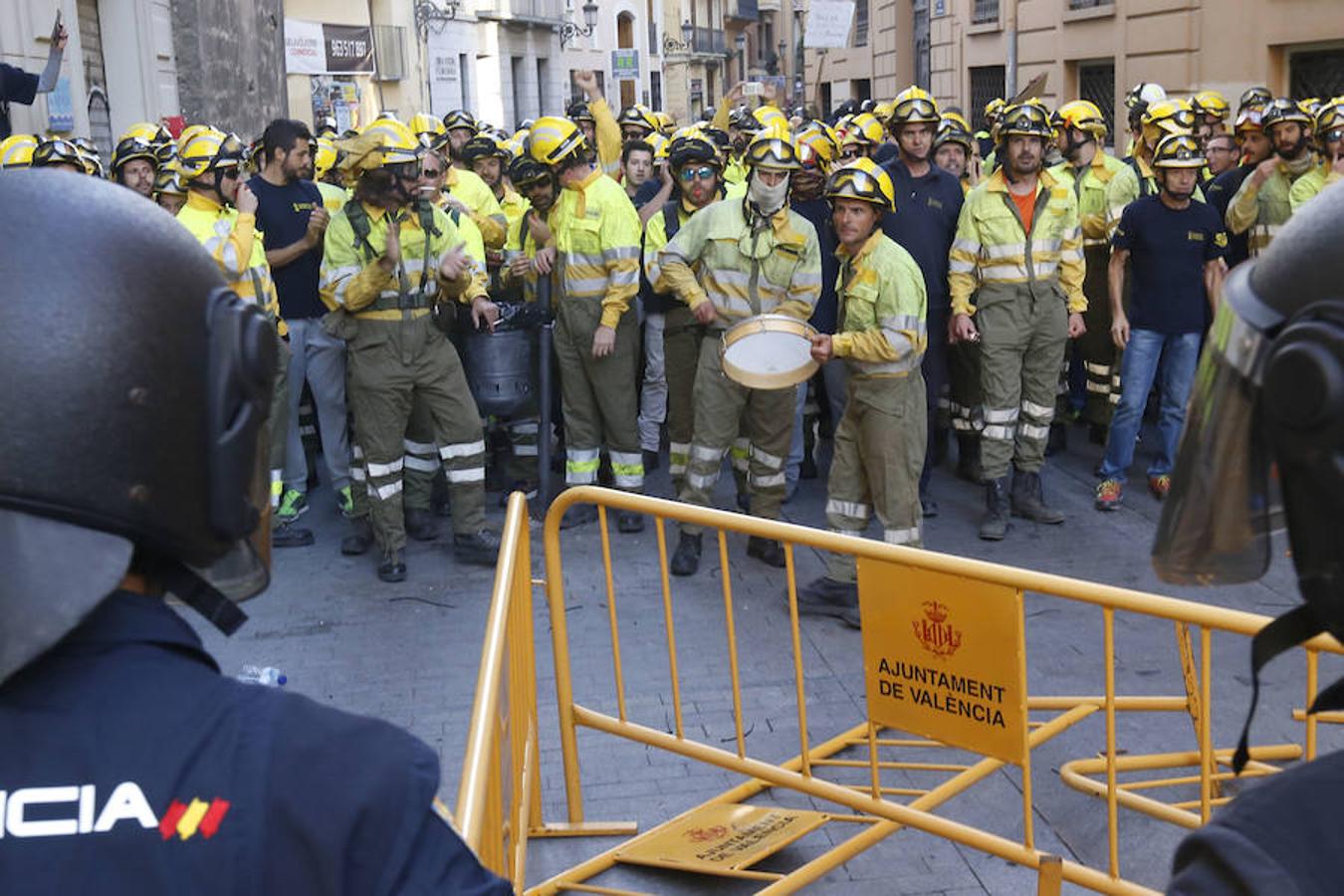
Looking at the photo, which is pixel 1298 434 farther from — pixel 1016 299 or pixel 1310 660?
pixel 1016 299

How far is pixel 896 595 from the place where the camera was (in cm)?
417

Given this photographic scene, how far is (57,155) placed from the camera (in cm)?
909

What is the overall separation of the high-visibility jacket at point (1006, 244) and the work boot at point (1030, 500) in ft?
3.38

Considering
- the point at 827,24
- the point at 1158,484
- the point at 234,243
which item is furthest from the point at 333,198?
the point at 827,24

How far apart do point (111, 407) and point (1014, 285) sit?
749cm

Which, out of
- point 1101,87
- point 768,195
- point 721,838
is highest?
point 1101,87

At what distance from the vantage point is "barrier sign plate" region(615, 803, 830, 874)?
474 centimetres

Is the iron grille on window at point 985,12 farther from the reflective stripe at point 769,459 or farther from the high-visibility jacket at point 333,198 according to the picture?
the reflective stripe at point 769,459

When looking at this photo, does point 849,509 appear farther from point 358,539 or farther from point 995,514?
point 358,539

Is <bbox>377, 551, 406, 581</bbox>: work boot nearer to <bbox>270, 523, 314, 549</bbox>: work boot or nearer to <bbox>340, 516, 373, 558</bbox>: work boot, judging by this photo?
<bbox>340, 516, 373, 558</bbox>: work boot

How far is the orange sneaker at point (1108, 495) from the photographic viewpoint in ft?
29.2

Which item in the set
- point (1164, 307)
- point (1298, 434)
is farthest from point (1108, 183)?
point (1298, 434)

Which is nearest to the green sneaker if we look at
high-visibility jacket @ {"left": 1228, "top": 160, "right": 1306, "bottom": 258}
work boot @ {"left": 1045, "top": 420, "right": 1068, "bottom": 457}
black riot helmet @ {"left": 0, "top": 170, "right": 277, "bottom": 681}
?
work boot @ {"left": 1045, "top": 420, "right": 1068, "bottom": 457}

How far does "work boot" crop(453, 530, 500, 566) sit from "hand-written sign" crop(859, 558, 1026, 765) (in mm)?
4091
